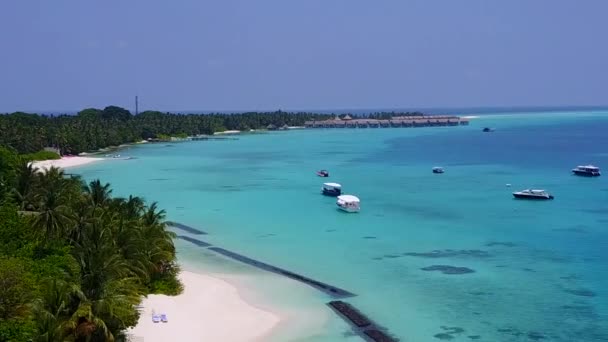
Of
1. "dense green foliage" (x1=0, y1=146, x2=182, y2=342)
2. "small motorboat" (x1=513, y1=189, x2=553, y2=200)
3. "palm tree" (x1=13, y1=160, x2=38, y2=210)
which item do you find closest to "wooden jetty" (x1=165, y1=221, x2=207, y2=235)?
"dense green foliage" (x1=0, y1=146, x2=182, y2=342)

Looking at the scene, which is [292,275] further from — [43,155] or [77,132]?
[77,132]

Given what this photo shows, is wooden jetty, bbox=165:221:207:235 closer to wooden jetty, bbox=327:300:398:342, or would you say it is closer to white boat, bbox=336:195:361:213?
white boat, bbox=336:195:361:213

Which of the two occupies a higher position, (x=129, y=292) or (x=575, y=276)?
(x=129, y=292)

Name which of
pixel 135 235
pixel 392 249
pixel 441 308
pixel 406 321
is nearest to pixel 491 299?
pixel 441 308

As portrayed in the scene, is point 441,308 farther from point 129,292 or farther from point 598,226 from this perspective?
point 598,226

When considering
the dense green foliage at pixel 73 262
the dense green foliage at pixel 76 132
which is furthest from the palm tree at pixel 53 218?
the dense green foliage at pixel 76 132

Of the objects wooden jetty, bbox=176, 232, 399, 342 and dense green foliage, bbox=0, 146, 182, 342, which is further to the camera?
wooden jetty, bbox=176, 232, 399, 342

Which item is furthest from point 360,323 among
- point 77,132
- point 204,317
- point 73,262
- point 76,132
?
point 77,132
